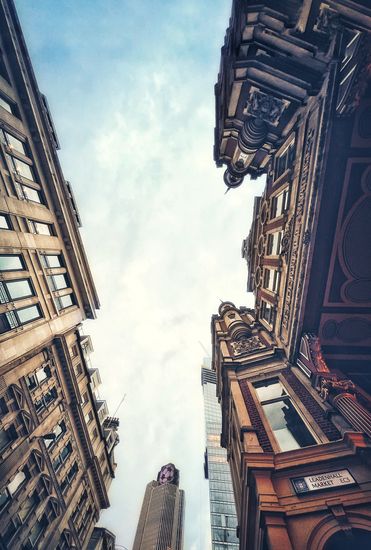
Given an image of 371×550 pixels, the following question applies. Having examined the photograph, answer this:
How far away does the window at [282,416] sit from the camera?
1456cm

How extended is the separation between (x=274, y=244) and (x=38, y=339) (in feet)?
73.5

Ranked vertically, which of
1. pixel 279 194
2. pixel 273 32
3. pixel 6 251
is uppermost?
pixel 273 32

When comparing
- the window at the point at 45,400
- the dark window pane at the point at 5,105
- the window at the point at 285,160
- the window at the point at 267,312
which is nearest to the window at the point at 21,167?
the dark window pane at the point at 5,105

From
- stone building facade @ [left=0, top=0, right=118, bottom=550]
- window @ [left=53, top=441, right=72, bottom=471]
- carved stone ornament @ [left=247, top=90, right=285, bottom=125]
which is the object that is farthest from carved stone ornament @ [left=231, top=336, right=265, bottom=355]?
carved stone ornament @ [left=247, top=90, right=285, bottom=125]

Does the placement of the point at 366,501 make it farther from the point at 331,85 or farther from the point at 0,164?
the point at 0,164

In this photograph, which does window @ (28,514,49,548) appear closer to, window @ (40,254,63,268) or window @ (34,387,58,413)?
window @ (34,387,58,413)

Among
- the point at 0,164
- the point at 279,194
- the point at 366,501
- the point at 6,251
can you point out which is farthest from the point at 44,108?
the point at 366,501

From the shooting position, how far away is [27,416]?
1855cm

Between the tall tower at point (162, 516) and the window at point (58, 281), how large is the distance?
424ft

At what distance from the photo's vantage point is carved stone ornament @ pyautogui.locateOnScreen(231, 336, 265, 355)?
25.8 meters

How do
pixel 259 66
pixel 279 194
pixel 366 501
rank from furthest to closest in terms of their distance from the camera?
pixel 279 194 < pixel 259 66 < pixel 366 501

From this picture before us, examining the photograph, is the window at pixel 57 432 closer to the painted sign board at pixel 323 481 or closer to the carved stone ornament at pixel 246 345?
the carved stone ornament at pixel 246 345

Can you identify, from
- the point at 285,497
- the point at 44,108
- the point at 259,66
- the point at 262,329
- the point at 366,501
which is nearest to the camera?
the point at 366,501

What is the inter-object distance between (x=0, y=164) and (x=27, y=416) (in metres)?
18.9
